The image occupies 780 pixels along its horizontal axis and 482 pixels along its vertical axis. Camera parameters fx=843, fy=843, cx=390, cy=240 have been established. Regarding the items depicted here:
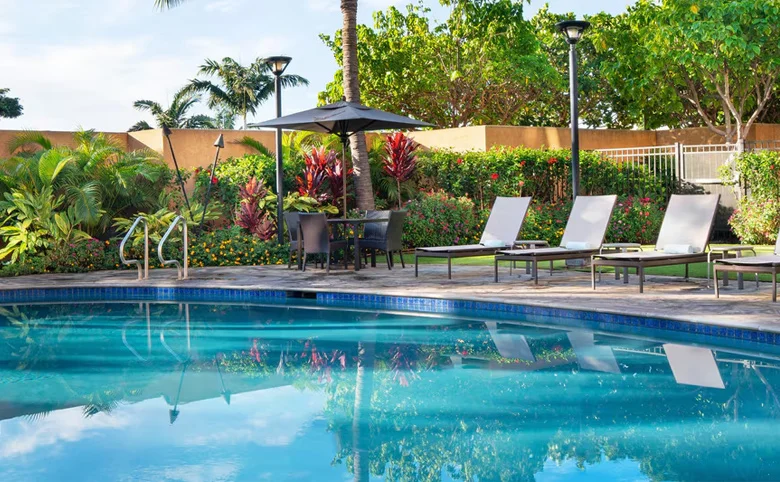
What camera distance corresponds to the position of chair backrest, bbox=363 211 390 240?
1250 centimetres

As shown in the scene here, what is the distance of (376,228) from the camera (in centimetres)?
1298

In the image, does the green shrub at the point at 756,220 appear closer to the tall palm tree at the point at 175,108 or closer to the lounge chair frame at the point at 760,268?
the lounge chair frame at the point at 760,268

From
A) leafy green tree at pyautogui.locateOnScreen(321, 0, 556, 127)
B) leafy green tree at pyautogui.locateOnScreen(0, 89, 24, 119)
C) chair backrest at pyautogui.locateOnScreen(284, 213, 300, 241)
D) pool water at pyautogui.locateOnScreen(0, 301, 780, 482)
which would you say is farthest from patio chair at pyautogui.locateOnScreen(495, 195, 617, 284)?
leafy green tree at pyautogui.locateOnScreen(0, 89, 24, 119)

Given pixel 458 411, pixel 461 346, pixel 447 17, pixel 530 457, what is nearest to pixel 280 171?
pixel 461 346

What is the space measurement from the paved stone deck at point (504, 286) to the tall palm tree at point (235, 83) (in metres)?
34.1

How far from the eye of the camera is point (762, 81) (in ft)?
78.0

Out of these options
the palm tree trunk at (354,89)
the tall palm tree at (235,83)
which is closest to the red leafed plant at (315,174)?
the palm tree trunk at (354,89)

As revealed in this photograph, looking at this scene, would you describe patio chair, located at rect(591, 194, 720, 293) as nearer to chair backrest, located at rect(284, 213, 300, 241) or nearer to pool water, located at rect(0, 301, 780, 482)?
pool water, located at rect(0, 301, 780, 482)

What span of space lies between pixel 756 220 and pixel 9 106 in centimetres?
4543

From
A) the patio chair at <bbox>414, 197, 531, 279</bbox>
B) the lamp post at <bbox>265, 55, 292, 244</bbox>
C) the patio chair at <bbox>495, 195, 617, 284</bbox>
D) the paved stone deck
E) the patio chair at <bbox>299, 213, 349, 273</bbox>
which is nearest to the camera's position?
the paved stone deck

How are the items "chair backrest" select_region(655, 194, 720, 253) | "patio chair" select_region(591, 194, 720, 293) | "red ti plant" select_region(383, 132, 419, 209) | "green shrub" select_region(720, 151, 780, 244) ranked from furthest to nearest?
1. "red ti plant" select_region(383, 132, 419, 209)
2. "green shrub" select_region(720, 151, 780, 244)
3. "chair backrest" select_region(655, 194, 720, 253)
4. "patio chair" select_region(591, 194, 720, 293)

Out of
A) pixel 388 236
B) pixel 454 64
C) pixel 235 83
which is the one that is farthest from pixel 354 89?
pixel 235 83

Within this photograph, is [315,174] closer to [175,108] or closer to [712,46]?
[712,46]

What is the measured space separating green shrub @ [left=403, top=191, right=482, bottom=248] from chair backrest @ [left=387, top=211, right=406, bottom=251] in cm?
284
